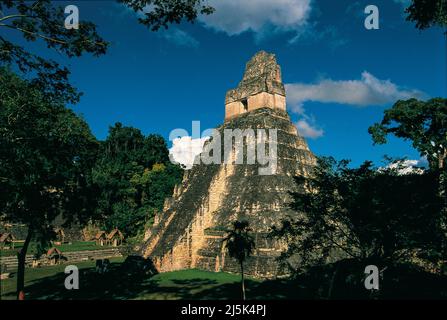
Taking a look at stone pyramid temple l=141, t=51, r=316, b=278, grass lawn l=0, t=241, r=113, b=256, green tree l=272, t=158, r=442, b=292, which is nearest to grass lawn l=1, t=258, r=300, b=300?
stone pyramid temple l=141, t=51, r=316, b=278

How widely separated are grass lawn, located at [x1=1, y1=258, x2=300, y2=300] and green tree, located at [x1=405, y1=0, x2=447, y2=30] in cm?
1224

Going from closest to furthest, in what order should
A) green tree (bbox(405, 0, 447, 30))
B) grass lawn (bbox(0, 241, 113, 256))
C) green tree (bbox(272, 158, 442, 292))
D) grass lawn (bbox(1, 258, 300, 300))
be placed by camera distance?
green tree (bbox(405, 0, 447, 30)) → green tree (bbox(272, 158, 442, 292)) → grass lawn (bbox(1, 258, 300, 300)) → grass lawn (bbox(0, 241, 113, 256))

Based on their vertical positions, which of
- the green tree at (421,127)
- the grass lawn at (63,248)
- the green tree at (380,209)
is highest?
the green tree at (421,127)

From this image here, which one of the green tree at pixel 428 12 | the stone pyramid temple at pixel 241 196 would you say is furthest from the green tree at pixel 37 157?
the green tree at pixel 428 12

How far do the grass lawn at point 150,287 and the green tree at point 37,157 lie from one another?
4.28m

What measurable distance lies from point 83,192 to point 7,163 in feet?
17.3

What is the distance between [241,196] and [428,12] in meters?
15.7

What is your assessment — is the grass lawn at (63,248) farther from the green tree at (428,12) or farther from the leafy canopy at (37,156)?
the green tree at (428,12)

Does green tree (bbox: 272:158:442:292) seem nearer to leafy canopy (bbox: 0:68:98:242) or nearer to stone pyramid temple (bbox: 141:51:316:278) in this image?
stone pyramid temple (bbox: 141:51:316:278)

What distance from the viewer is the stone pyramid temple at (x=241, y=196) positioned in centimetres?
2072

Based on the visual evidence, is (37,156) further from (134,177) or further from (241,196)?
(134,177)

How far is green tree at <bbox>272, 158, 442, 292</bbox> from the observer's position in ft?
40.0

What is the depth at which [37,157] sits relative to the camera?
11141 mm

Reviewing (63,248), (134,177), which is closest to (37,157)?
(63,248)
